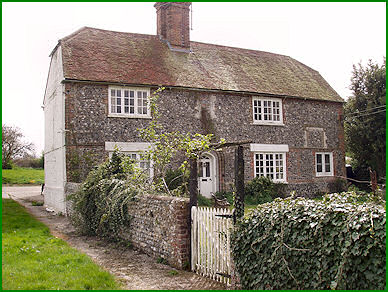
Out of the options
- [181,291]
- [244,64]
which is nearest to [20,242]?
[181,291]

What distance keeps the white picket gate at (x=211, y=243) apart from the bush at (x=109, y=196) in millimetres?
2511

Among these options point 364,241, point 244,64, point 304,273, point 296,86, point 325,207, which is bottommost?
point 304,273

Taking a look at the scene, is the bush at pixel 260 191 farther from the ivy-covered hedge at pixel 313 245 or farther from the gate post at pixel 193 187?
the ivy-covered hedge at pixel 313 245

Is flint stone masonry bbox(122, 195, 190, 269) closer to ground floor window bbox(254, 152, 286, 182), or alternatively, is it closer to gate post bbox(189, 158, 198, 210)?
gate post bbox(189, 158, 198, 210)

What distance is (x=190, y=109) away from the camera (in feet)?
61.2

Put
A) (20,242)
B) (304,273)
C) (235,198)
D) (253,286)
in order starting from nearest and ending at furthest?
(304,273) < (253,286) < (235,198) < (20,242)

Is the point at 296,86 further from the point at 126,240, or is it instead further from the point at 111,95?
the point at 126,240

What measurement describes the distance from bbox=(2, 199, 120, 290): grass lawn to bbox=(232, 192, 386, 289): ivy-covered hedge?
2.48m

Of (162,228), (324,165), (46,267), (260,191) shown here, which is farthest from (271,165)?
(46,267)

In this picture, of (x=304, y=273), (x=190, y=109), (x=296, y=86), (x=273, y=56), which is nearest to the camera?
(x=304, y=273)

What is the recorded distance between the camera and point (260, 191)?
19.3 m

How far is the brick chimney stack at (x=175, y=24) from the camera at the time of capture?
2139cm

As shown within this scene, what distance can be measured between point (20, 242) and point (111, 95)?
8731 millimetres

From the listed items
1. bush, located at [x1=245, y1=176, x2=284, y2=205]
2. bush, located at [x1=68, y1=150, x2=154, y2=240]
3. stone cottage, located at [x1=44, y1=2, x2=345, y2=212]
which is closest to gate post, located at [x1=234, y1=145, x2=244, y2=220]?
bush, located at [x1=68, y1=150, x2=154, y2=240]
